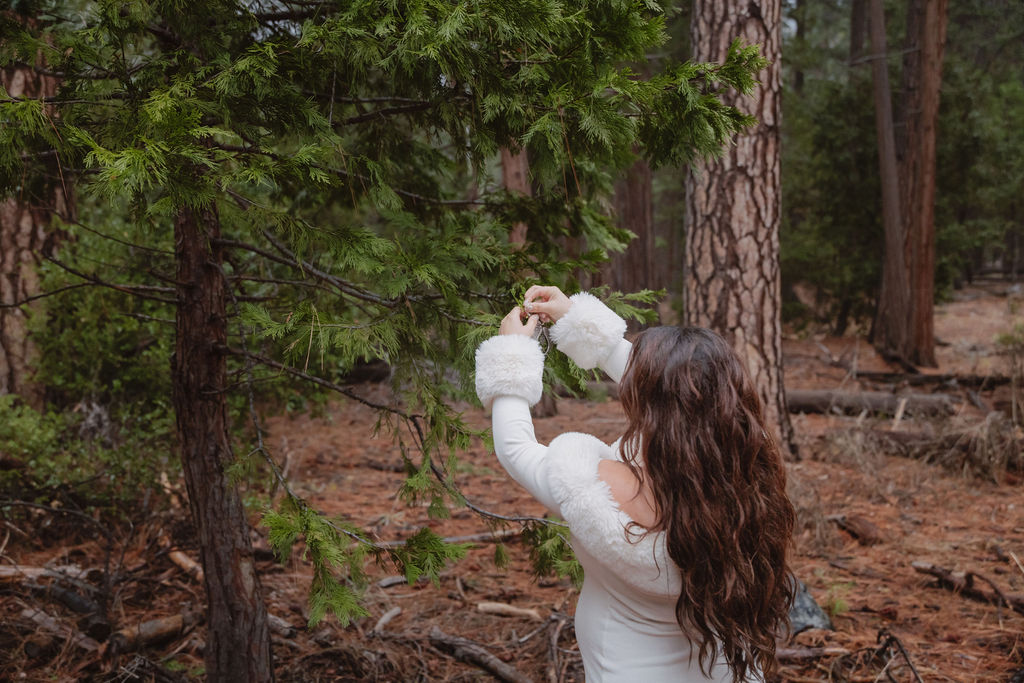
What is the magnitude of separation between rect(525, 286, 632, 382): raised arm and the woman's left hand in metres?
0.06

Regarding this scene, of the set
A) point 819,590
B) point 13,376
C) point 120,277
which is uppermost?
point 120,277

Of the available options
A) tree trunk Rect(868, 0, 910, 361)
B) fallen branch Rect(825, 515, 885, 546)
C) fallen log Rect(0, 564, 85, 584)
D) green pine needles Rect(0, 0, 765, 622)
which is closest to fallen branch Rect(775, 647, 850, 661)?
green pine needles Rect(0, 0, 765, 622)

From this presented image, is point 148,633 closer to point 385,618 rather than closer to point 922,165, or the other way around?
point 385,618

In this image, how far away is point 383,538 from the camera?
5.38 metres

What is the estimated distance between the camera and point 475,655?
377 centimetres

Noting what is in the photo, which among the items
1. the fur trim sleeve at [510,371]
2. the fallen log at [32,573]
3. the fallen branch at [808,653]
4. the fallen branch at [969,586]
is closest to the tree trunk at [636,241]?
the fallen branch at [969,586]

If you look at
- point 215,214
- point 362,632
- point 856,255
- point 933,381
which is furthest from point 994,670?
point 856,255

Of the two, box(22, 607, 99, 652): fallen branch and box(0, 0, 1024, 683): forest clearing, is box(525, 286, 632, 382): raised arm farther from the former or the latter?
box(22, 607, 99, 652): fallen branch

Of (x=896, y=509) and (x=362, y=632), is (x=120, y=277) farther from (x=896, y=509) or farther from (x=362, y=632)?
(x=896, y=509)

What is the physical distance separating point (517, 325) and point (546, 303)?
7.0 inches

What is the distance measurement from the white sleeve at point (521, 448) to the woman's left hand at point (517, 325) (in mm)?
234

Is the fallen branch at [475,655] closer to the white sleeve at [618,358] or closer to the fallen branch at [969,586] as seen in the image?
the white sleeve at [618,358]

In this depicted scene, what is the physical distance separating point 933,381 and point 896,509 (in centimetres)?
586

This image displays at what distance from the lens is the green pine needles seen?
2.17 m
